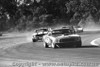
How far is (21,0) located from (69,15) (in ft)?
69.8

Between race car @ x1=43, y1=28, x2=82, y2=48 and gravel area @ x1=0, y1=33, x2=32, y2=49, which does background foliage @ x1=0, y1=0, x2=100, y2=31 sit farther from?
race car @ x1=43, y1=28, x2=82, y2=48

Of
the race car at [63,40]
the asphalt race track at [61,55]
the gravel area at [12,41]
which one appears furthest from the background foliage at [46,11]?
the asphalt race track at [61,55]

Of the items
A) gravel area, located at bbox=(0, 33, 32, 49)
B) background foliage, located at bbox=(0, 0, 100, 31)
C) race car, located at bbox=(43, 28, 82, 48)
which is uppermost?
background foliage, located at bbox=(0, 0, 100, 31)

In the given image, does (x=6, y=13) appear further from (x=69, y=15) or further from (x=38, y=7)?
(x=69, y=15)

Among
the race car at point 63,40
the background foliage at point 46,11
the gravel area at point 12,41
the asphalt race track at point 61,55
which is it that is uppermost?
the background foliage at point 46,11

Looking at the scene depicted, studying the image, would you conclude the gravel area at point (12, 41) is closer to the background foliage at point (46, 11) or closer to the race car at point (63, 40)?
the race car at point (63, 40)

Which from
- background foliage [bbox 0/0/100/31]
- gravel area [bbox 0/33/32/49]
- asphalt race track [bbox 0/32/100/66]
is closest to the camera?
asphalt race track [bbox 0/32/100/66]

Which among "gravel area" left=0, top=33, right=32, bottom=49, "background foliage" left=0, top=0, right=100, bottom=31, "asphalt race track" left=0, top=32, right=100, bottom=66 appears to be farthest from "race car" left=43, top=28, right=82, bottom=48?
"background foliage" left=0, top=0, right=100, bottom=31

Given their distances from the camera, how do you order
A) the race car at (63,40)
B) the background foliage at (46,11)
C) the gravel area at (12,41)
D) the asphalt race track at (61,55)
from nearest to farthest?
the asphalt race track at (61,55), the race car at (63,40), the gravel area at (12,41), the background foliage at (46,11)

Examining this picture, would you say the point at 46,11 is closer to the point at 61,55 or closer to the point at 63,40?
the point at 63,40

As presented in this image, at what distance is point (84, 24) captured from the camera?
85.1 meters

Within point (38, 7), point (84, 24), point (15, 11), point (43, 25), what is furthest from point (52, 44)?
point (15, 11)

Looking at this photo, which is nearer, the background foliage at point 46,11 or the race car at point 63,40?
the race car at point 63,40

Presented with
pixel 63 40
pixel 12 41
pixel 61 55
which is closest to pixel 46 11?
pixel 12 41
